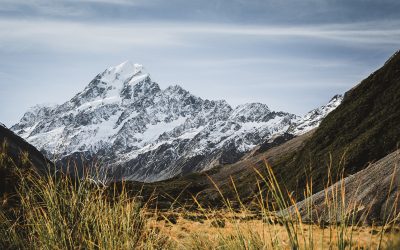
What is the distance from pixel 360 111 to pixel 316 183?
15930 millimetres

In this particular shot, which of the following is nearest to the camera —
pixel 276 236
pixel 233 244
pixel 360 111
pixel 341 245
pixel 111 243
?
pixel 341 245

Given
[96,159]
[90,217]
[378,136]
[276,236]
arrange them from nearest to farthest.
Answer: [276,236] < [90,217] < [96,159] < [378,136]

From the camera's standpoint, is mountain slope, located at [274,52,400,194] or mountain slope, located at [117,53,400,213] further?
mountain slope, located at [274,52,400,194]

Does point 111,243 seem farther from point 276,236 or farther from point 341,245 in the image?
point 341,245

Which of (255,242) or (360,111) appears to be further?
(360,111)

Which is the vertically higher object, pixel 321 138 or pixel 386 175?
pixel 386 175

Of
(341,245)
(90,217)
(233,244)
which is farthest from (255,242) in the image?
(90,217)

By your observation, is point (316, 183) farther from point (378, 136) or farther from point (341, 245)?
point (341, 245)

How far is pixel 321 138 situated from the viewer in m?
57.6

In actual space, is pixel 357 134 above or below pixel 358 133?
below

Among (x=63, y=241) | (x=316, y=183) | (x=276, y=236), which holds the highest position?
(x=276, y=236)

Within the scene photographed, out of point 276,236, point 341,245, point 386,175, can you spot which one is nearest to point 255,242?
point 276,236

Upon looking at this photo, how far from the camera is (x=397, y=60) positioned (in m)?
54.5

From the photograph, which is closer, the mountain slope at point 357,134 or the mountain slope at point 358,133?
the mountain slope at point 357,134
